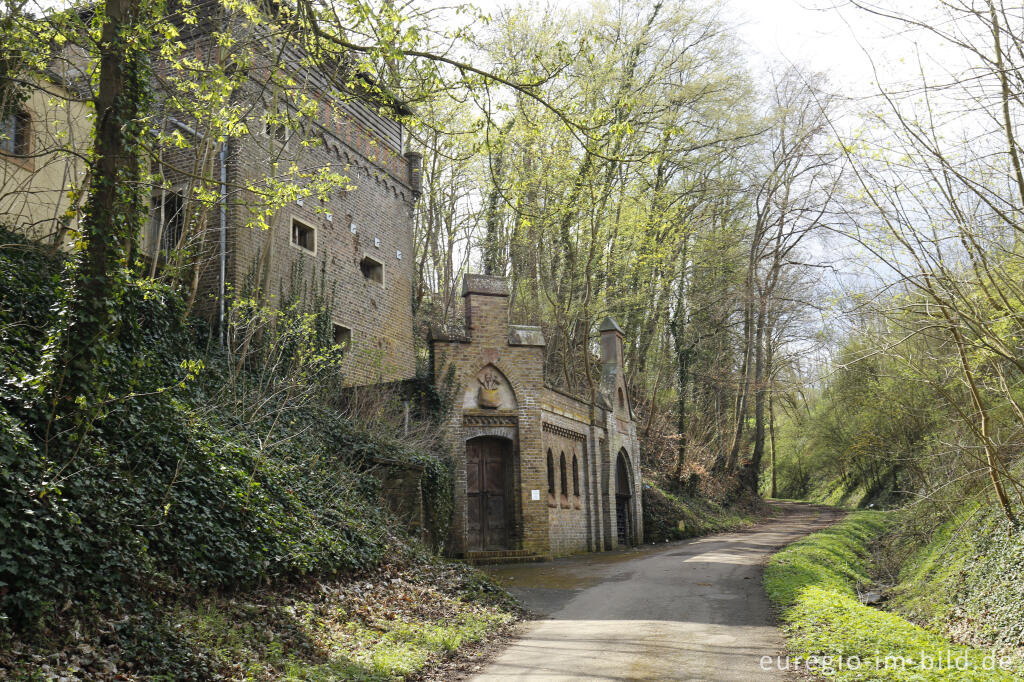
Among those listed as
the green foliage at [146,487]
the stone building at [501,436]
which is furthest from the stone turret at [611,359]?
the green foliage at [146,487]

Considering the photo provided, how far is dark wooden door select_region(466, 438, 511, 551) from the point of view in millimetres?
21469

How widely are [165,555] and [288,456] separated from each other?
4695 millimetres

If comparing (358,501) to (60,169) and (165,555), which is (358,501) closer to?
(165,555)

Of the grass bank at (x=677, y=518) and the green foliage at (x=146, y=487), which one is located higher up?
the green foliage at (x=146, y=487)

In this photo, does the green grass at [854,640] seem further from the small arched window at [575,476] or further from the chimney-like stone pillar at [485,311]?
the chimney-like stone pillar at [485,311]

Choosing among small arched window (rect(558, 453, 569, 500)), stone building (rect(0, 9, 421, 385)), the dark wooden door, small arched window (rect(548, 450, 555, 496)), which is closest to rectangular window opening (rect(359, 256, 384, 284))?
stone building (rect(0, 9, 421, 385))

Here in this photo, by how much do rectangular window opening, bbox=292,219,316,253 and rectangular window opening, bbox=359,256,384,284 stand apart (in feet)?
8.65

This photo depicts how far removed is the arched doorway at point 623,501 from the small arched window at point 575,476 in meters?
3.25

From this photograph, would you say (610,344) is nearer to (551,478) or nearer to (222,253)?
(551,478)

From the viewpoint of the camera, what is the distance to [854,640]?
892 cm

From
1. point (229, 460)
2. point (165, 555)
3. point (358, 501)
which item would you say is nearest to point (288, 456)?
point (358, 501)

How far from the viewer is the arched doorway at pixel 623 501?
1107 inches

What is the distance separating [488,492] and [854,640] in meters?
13.7

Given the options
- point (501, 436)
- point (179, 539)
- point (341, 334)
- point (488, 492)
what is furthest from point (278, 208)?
point (488, 492)
